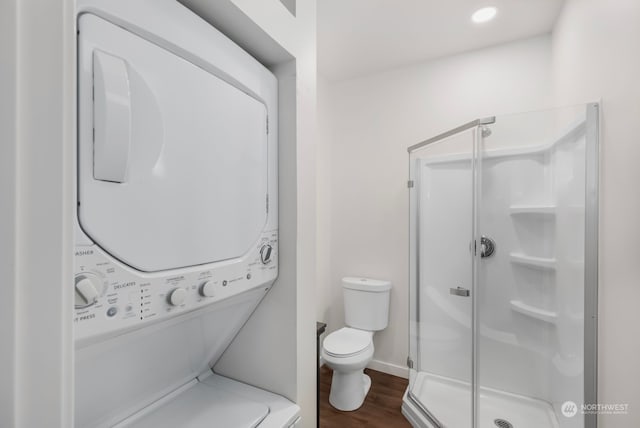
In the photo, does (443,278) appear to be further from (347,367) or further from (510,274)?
(347,367)

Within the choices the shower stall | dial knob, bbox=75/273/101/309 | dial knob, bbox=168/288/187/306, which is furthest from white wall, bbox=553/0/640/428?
dial knob, bbox=75/273/101/309

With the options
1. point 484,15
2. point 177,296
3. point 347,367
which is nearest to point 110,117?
point 177,296

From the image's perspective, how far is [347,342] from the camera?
2.09 meters

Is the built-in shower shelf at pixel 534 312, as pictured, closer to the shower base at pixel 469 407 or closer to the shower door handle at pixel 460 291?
the shower door handle at pixel 460 291

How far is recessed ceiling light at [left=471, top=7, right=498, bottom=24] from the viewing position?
1.75 m

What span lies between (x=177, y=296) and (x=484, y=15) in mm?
2271

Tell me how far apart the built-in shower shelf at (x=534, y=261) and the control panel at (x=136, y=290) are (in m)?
1.59

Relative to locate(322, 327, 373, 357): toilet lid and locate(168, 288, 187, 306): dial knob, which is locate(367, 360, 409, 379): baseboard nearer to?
locate(322, 327, 373, 357): toilet lid

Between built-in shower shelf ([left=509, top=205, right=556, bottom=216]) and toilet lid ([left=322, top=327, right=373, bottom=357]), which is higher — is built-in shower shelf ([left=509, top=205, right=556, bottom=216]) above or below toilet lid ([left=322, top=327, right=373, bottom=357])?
above

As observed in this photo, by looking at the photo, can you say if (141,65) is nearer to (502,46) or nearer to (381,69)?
(381,69)

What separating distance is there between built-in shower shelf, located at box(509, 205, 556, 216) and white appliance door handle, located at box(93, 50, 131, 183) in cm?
187

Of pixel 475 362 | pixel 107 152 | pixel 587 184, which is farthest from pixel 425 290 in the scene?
pixel 107 152
